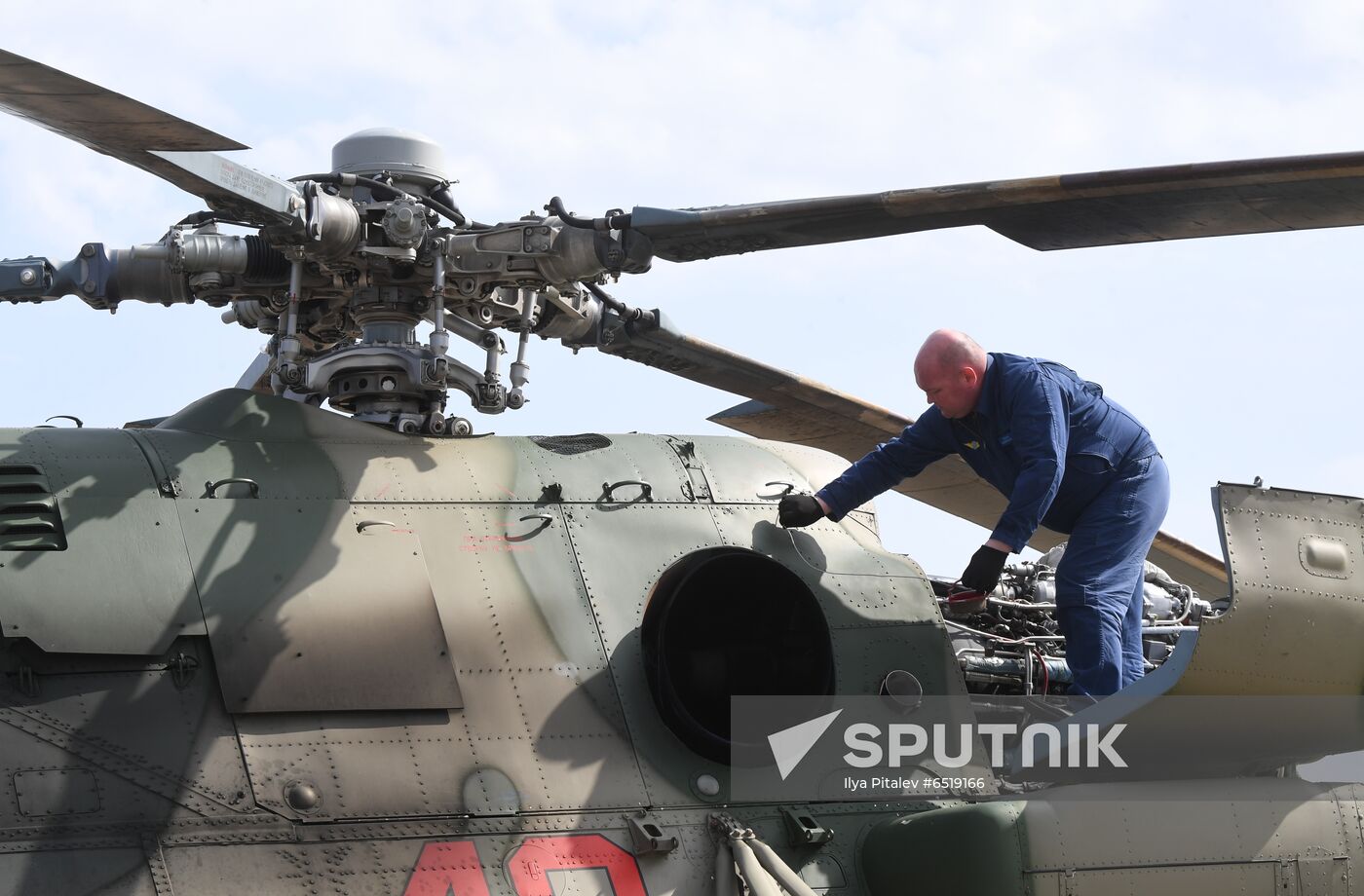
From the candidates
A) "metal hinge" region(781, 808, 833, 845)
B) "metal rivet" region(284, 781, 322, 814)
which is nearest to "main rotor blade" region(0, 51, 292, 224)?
"metal rivet" region(284, 781, 322, 814)

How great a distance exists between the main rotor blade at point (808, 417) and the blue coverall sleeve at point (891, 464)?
3.57 feet

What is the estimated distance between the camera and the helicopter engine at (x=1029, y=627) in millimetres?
7008

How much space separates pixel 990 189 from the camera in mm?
5441

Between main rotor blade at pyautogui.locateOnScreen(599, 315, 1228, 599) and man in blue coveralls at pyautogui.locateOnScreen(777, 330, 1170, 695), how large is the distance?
1.10m

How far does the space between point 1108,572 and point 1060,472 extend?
0.52 meters

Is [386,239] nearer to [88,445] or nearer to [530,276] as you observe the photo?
[530,276]

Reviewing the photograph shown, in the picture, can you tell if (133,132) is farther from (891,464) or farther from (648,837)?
(891,464)

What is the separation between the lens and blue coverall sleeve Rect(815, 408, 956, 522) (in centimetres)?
662

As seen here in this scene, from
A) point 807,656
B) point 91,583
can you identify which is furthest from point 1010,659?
point 91,583

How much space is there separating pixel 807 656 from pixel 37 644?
289cm

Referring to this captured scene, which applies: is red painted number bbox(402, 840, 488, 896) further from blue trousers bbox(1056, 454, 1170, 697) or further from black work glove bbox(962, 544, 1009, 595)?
blue trousers bbox(1056, 454, 1170, 697)
